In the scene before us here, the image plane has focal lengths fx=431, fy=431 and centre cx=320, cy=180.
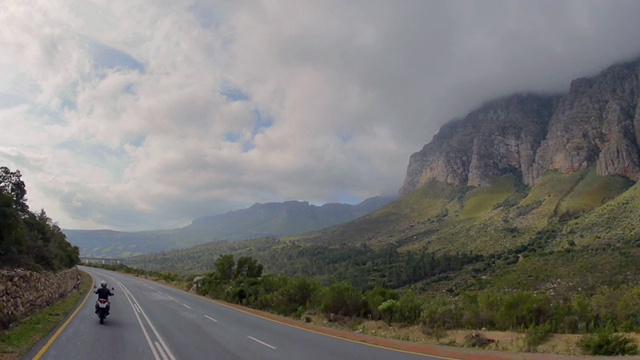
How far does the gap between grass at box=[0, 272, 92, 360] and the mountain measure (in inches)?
1572

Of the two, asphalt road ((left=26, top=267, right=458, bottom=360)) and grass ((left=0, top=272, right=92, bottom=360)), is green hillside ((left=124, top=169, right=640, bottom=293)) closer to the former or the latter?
asphalt road ((left=26, top=267, right=458, bottom=360))

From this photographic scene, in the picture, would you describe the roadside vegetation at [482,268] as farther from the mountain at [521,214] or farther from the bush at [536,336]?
the mountain at [521,214]

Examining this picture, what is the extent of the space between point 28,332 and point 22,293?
3.48 meters

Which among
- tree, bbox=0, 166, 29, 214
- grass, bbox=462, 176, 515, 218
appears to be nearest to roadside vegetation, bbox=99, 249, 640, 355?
tree, bbox=0, 166, 29, 214

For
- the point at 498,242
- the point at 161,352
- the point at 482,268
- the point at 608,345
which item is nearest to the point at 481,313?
the point at 608,345

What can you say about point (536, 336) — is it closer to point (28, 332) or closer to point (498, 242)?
point (28, 332)

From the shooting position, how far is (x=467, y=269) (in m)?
70.0

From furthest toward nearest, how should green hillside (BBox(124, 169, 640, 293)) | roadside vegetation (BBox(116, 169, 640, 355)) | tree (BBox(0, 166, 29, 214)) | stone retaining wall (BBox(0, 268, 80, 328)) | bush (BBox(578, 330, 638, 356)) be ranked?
green hillside (BBox(124, 169, 640, 293)) < tree (BBox(0, 166, 29, 214)) < roadside vegetation (BBox(116, 169, 640, 355)) < stone retaining wall (BBox(0, 268, 80, 328)) < bush (BBox(578, 330, 638, 356))

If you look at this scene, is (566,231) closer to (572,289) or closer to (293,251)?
(572,289)

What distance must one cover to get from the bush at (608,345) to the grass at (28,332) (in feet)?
46.5

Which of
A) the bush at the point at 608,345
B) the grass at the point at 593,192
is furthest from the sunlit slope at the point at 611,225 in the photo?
the bush at the point at 608,345

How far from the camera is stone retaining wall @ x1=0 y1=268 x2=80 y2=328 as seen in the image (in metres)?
13.7

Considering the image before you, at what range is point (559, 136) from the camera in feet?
456

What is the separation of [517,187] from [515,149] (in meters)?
25.8
